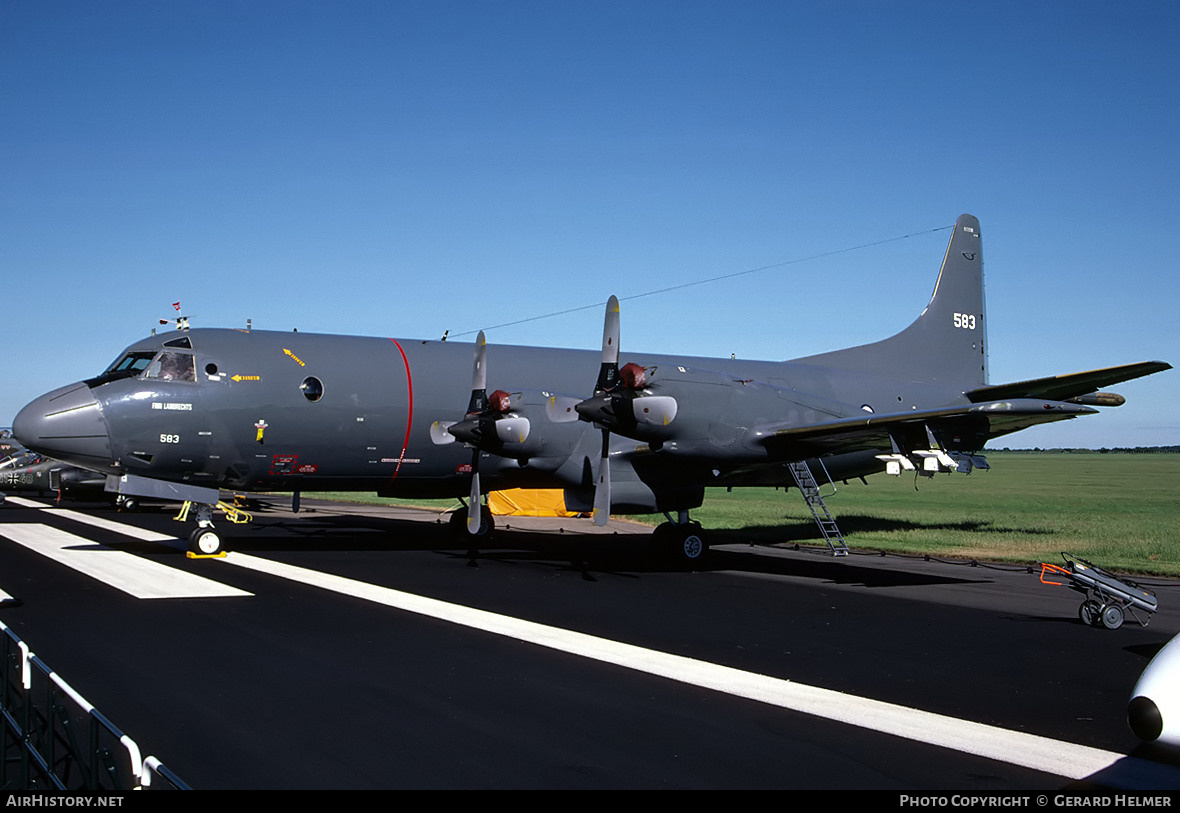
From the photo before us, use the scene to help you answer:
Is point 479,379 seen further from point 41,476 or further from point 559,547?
point 41,476

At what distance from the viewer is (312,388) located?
18.7 metres

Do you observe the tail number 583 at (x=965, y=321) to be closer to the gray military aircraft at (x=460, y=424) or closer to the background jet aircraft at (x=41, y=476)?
the gray military aircraft at (x=460, y=424)

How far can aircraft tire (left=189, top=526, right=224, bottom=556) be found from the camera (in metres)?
18.7

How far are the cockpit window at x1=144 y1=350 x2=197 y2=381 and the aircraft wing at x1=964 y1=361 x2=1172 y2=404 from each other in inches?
678

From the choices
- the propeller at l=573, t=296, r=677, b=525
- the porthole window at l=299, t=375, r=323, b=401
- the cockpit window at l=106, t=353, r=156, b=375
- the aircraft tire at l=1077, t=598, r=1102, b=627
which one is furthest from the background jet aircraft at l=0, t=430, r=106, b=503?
the aircraft tire at l=1077, t=598, r=1102, b=627

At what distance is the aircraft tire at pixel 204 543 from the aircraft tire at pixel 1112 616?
53.0 ft

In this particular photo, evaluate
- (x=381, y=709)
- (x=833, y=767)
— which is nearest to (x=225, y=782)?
(x=381, y=709)

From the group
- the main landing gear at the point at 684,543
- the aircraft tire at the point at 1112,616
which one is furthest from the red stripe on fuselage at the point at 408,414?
the aircraft tire at the point at 1112,616

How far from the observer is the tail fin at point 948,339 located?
2536 cm

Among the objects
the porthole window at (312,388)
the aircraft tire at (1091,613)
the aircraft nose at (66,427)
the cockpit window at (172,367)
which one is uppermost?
the cockpit window at (172,367)

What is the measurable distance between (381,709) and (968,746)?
4.98m

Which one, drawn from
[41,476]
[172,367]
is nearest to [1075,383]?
[172,367]

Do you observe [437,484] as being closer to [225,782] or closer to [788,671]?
[788,671]

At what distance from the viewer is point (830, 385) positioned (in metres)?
23.4
